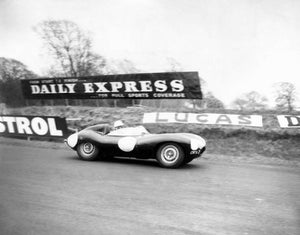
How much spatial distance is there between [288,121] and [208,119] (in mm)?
2152

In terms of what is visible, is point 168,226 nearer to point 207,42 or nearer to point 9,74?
point 207,42

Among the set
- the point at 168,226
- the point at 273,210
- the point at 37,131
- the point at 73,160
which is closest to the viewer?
the point at 168,226

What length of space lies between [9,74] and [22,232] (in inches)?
88.2

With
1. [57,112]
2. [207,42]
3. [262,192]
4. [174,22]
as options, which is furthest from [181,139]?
[57,112]

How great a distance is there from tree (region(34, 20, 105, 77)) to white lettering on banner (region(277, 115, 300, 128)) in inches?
188

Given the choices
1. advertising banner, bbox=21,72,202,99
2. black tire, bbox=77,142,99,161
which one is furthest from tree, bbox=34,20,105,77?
black tire, bbox=77,142,99,161

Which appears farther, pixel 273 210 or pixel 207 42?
pixel 207 42

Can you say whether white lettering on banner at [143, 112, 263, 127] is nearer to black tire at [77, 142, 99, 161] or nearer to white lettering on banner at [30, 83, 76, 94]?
white lettering on banner at [30, 83, 76, 94]

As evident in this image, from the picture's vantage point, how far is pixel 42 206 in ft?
8.98

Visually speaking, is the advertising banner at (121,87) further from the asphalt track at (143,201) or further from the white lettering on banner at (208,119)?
the asphalt track at (143,201)

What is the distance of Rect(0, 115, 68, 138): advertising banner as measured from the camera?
8.54m

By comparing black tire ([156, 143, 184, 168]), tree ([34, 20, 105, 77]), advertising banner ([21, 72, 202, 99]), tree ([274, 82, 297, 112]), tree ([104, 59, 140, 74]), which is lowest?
black tire ([156, 143, 184, 168])

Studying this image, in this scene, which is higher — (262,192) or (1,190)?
(1,190)

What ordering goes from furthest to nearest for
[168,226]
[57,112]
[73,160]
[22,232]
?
[57,112]
[73,160]
[168,226]
[22,232]
